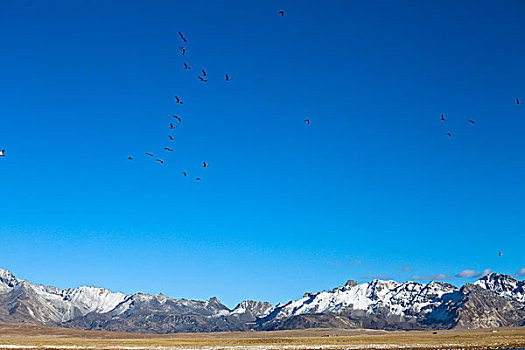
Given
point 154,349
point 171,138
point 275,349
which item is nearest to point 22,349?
point 154,349

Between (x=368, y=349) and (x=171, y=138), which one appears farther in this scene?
(x=368, y=349)

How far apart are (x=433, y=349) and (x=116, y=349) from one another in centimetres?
8310

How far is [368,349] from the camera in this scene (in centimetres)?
13825

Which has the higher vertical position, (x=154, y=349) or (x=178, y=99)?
(x=178, y=99)

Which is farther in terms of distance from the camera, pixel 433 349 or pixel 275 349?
pixel 275 349

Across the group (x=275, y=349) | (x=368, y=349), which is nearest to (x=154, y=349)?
(x=275, y=349)

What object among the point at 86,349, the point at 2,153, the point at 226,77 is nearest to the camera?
the point at 2,153

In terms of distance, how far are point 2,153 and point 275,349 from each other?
10454 centimetres

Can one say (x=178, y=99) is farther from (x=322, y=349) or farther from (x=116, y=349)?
(x=116, y=349)

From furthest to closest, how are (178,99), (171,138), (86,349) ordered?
1. (86,349)
2. (171,138)
3. (178,99)

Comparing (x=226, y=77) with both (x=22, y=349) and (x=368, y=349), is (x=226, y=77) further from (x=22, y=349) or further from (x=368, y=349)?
(x=22, y=349)

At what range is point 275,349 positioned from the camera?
144 meters

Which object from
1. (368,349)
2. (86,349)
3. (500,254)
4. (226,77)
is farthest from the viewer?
(86,349)

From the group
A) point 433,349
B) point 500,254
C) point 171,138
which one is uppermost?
point 171,138
